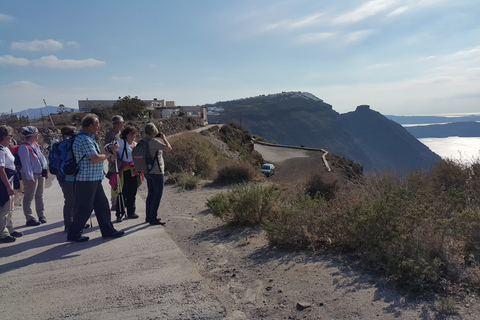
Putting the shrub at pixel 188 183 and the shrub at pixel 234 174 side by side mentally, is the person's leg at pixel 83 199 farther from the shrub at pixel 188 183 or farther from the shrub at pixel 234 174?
the shrub at pixel 234 174

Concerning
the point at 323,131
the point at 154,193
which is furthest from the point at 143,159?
the point at 323,131

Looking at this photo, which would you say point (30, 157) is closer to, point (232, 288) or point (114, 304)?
point (114, 304)

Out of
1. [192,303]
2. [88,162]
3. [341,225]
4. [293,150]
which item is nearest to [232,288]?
[192,303]

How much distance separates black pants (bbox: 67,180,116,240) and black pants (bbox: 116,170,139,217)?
1093mm

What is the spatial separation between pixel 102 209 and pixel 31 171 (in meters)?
1.75

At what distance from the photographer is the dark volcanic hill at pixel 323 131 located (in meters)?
127

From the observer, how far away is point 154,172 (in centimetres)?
602

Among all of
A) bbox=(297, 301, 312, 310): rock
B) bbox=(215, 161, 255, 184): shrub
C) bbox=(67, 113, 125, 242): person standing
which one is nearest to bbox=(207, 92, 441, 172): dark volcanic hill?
bbox=(215, 161, 255, 184): shrub

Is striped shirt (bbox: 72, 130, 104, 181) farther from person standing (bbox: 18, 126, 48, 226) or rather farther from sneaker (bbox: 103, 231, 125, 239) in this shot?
person standing (bbox: 18, 126, 48, 226)

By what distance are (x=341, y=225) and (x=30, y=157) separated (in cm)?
512

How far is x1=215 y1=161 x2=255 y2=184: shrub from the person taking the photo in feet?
37.4

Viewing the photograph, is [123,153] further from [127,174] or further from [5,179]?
[5,179]

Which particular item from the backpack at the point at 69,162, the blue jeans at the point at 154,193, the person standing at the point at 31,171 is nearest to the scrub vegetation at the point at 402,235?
the blue jeans at the point at 154,193

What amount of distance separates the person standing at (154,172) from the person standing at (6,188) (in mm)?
2006
